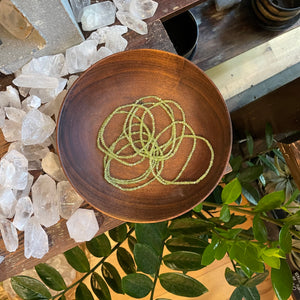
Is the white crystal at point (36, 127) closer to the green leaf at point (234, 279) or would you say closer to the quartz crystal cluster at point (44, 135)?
the quartz crystal cluster at point (44, 135)

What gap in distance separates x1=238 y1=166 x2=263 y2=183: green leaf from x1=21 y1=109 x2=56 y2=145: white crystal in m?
0.64

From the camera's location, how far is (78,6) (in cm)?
82

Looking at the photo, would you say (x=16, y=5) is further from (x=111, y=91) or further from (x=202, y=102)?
(x=202, y=102)

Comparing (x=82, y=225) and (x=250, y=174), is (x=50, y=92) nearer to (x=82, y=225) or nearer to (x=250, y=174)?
(x=82, y=225)

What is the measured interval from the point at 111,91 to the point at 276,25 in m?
0.92

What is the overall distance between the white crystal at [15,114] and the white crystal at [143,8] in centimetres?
36

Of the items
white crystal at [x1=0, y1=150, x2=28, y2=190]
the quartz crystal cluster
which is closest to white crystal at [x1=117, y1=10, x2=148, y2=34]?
the quartz crystal cluster

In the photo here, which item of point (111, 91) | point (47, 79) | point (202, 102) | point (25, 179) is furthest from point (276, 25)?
point (25, 179)

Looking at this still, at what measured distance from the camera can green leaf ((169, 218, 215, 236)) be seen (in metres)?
0.85

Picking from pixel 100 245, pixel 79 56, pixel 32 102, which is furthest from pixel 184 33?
pixel 100 245

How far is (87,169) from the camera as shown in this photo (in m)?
0.79

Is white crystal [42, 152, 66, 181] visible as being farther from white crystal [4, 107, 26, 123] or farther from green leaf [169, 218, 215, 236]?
green leaf [169, 218, 215, 236]

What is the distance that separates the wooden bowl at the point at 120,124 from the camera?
30.3 inches

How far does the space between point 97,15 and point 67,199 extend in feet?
1.46
